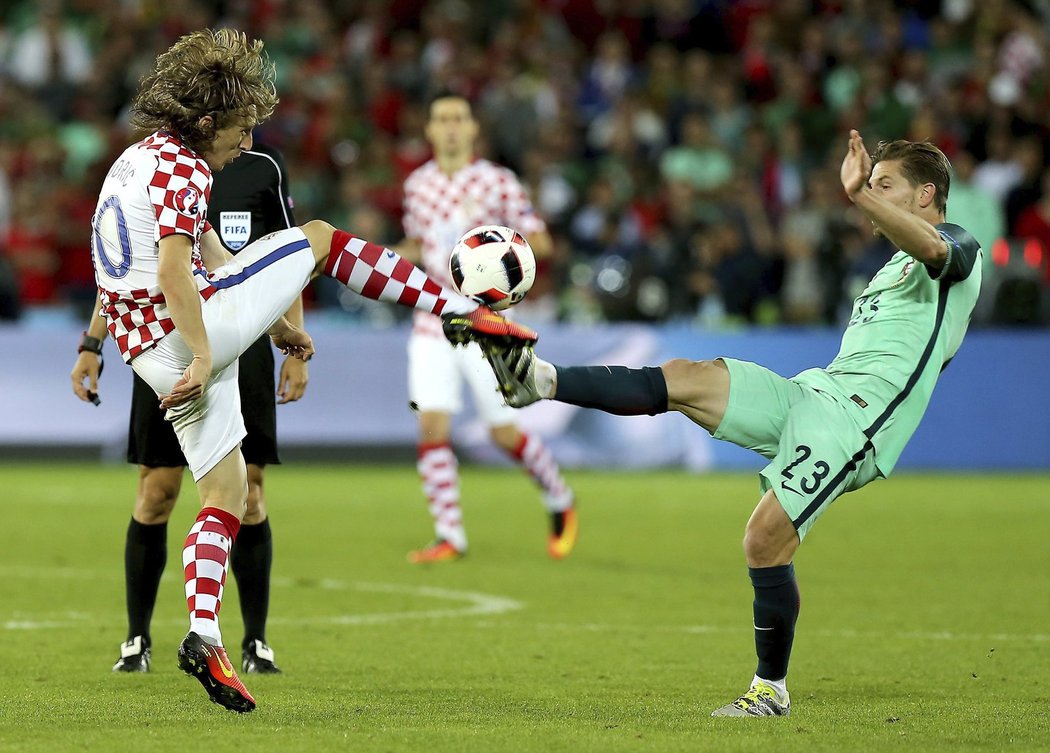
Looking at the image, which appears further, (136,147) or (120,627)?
(120,627)

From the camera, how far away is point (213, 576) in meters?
5.64

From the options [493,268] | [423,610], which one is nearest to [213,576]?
[493,268]

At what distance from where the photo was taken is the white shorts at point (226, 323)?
18.1ft

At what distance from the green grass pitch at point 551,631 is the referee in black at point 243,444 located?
0.25 metres

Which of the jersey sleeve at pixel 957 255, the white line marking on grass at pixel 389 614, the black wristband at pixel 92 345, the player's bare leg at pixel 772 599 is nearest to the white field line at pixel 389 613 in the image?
the white line marking on grass at pixel 389 614

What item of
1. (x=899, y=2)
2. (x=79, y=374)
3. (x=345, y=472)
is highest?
(x=899, y=2)

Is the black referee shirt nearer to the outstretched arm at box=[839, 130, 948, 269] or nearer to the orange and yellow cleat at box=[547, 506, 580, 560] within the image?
the outstretched arm at box=[839, 130, 948, 269]

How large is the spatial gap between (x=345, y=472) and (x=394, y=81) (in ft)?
24.3

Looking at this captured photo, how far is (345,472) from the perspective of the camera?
16219 mm

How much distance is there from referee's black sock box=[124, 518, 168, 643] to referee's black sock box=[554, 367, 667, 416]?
201cm

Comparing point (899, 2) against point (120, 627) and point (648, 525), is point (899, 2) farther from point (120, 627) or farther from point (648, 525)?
point (120, 627)

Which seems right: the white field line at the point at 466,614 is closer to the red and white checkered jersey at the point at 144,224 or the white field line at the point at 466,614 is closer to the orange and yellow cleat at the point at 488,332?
the red and white checkered jersey at the point at 144,224

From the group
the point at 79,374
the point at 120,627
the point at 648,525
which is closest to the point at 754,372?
the point at 79,374

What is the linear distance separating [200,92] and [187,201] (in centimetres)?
38
